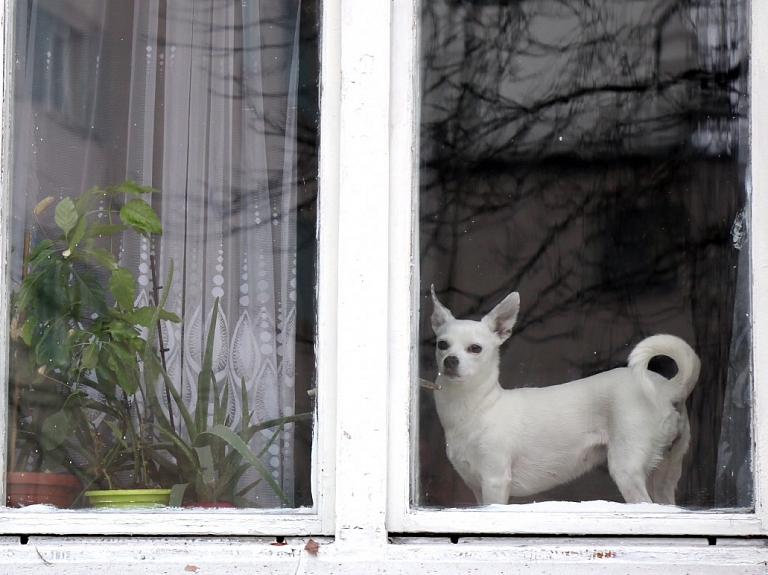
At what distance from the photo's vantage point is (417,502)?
1.80 m

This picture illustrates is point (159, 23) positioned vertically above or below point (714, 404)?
above

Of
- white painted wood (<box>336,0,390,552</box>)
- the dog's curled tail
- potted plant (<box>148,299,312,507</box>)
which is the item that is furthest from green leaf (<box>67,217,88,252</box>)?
the dog's curled tail

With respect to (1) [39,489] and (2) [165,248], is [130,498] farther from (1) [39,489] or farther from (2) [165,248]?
(2) [165,248]

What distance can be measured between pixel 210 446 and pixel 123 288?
15.2 inches

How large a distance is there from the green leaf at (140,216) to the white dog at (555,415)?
24.4 inches

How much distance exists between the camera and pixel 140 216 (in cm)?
209

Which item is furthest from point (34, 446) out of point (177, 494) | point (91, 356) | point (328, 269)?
point (328, 269)

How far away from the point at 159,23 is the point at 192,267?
57 cm

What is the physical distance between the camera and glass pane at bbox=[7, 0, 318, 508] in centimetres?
197

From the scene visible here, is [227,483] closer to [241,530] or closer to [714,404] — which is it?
[241,530]

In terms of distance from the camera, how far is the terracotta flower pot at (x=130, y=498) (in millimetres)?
1875

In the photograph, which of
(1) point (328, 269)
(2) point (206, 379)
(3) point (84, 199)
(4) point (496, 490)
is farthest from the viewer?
(3) point (84, 199)

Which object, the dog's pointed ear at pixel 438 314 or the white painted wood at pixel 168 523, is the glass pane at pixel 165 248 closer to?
the white painted wood at pixel 168 523

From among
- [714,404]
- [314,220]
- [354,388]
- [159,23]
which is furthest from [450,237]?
[159,23]
